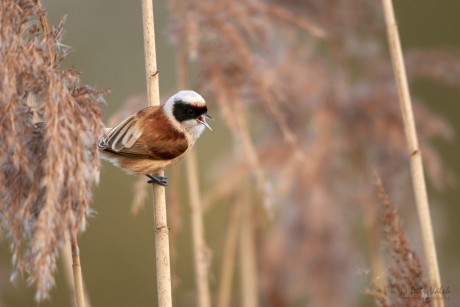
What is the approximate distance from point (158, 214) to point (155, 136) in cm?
44

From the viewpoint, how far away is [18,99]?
4.95 feet

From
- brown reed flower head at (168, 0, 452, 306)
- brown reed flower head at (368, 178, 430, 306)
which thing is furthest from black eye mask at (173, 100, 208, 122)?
brown reed flower head at (168, 0, 452, 306)

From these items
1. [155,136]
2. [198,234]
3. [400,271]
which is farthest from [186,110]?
[400,271]

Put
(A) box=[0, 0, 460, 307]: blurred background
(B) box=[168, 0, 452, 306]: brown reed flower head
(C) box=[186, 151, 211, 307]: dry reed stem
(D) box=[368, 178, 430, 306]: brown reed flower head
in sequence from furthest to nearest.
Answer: (B) box=[168, 0, 452, 306]: brown reed flower head → (A) box=[0, 0, 460, 307]: blurred background → (C) box=[186, 151, 211, 307]: dry reed stem → (D) box=[368, 178, 430, 306]: brown reed flower head

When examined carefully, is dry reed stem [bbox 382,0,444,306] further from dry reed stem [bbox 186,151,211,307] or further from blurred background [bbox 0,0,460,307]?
dry reed stem [bbox 186,151,211,307]

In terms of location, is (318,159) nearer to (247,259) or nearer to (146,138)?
(247,259)

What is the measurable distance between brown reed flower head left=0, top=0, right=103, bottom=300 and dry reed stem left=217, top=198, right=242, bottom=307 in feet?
5.05

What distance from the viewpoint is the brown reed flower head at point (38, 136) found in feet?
4.80

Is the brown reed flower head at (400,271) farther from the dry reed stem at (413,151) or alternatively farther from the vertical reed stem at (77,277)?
the vertical reed stem at (77,277)

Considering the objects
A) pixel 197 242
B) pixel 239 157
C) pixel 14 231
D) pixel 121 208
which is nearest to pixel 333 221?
pixel 239 157

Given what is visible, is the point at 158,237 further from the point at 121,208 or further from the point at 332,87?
the point at 121,208

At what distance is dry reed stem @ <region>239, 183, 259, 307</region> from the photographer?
3.01 meters

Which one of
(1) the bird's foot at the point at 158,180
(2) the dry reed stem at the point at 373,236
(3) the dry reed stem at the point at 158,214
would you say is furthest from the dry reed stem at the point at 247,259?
(3) the dry reed stem at the point at 158,214

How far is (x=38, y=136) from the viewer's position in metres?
1.56
